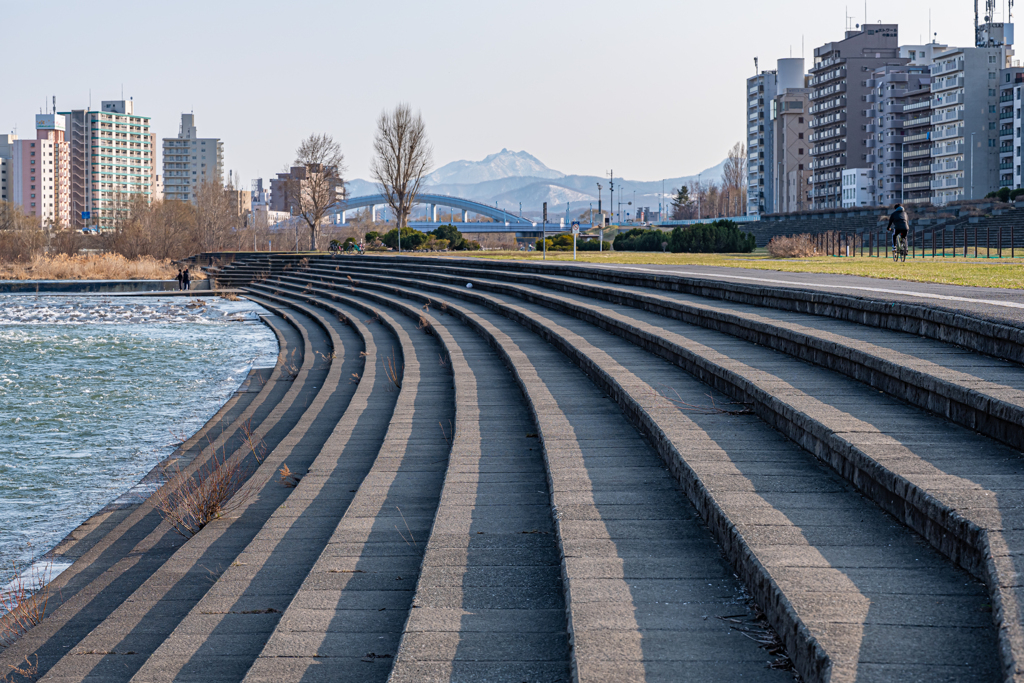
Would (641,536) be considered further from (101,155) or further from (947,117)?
(101,155)

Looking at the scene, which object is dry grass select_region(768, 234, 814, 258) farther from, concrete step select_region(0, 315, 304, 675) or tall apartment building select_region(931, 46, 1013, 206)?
tall apartment building select_region(931, 46, 1013, 206)

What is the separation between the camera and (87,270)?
5034cm

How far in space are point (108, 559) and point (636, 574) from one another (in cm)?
444

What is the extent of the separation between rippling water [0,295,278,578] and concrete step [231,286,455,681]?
110 inches

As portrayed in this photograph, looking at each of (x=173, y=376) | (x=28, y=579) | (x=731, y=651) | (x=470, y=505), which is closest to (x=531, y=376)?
(x=470, y=505)

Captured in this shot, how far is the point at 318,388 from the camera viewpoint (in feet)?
45.0

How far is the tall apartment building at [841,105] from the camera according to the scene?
11994 centimetres

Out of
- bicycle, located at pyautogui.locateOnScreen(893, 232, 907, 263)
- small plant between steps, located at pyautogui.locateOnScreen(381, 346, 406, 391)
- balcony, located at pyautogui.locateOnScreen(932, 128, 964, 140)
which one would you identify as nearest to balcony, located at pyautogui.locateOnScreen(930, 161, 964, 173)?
balcony, located at pyautogui.locateOnScreen(932, 128, 964, 140)

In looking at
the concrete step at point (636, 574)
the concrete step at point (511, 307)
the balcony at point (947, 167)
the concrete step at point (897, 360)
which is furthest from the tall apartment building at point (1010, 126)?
the concrete step at point (636, 574)

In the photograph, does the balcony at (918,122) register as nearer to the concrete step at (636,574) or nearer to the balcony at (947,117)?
the balcony at (947,117)

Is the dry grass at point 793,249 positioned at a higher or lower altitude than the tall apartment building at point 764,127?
lower

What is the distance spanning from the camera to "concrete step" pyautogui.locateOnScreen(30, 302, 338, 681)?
4.07 meters

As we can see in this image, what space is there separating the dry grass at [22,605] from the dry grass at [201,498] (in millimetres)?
925

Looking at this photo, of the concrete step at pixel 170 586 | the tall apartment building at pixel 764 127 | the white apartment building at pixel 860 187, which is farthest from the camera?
the tall apartment building at pixel 764 127
